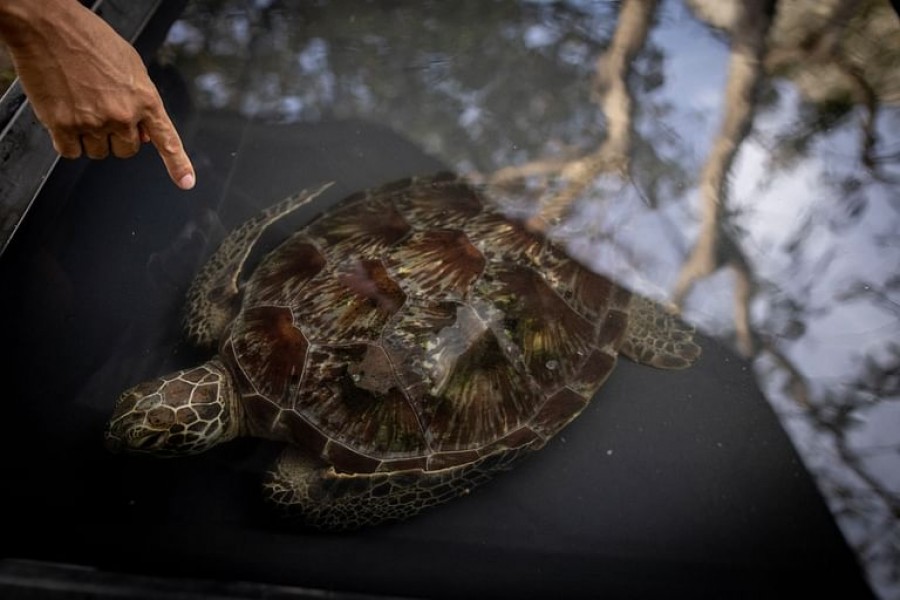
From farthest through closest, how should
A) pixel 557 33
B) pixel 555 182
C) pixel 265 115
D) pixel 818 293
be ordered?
pixel 557 33 → pixel 265 115 → pixel 555 182 → pixel 818 293

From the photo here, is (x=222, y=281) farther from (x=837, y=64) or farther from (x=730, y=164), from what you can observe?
(x=837, y=64)

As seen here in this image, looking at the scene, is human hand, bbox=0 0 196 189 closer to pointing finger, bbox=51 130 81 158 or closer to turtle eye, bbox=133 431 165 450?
pointing finger, bbox=51 130 81 158

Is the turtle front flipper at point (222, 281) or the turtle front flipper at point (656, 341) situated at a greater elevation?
the turtle front flipper at point (656, 341)

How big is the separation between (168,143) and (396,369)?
0.82 meters

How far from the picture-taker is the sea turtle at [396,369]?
5.49ft

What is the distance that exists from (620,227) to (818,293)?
0.75 meters

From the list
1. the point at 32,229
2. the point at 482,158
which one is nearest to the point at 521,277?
the point at 482,158

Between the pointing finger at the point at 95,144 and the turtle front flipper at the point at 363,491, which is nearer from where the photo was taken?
the pointing finger at the point at 95,144

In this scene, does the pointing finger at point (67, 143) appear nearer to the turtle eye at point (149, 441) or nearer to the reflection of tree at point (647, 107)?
the turtle eye at point (149, 441)

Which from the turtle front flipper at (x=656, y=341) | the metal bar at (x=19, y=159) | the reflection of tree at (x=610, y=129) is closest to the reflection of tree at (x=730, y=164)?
the turtle front flipper at (x=656, y=341)

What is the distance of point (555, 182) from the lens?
2320mm

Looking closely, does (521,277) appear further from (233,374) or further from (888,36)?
(888,36)

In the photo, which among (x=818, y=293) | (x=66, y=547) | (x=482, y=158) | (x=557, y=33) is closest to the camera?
(x=66, y=547)

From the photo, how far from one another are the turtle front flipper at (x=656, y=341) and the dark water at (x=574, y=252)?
2.5 inches
